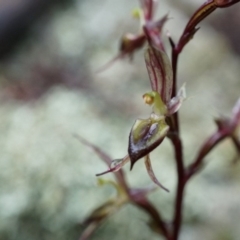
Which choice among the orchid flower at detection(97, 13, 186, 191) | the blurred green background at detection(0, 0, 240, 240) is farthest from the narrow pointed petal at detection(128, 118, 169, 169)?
the blurred green background at detection(0, 0, 240, 240)

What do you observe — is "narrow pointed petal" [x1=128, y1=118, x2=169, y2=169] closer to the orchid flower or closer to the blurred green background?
the orchid flower

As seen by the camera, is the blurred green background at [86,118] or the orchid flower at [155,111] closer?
the orchid flower at [155,111]

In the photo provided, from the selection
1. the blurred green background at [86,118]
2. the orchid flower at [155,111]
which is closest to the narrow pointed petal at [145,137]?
the orchid flower at [155,111]

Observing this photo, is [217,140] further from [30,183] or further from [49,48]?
[49,48]

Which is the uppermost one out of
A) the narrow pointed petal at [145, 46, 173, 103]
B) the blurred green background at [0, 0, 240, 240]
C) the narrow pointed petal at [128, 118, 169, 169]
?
the narrow pointed petal at [145, 46, 173, 103]

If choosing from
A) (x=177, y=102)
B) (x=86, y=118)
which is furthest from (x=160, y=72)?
(x=86, y=118)

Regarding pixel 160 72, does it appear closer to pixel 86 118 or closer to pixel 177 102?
pixel 177 102

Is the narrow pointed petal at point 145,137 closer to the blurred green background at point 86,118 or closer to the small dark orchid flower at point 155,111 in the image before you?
the small dark orchid flower at point 155,111
